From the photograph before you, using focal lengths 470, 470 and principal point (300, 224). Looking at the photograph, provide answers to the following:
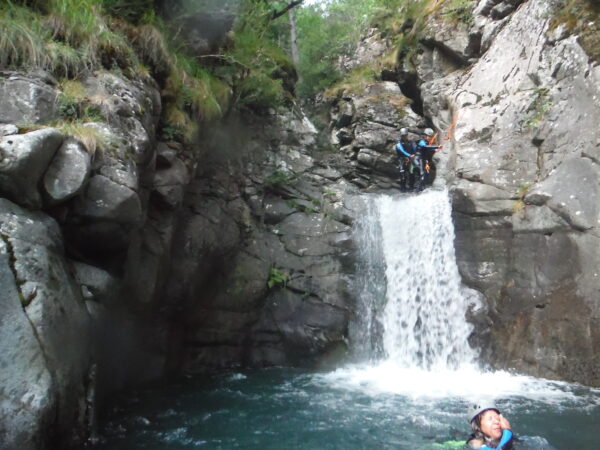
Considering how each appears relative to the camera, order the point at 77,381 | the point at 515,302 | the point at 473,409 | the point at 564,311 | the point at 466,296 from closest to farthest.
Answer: the point at 473,409, the point at 77,381, the point at 564,311, the point at 515,302, the point at 466,296

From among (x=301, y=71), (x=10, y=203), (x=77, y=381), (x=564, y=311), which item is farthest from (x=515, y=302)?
(x=301, y=71)

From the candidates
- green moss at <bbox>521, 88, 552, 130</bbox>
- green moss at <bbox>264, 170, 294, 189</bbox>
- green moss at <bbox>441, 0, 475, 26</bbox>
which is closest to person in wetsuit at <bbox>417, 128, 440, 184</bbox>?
green moss at <bbox>521, 88, 552, 130</bbox>

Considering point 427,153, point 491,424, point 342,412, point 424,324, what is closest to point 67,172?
point 342,412

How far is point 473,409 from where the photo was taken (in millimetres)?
4535

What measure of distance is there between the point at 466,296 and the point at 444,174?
4.76 metres

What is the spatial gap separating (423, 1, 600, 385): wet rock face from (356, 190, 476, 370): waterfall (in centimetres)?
50

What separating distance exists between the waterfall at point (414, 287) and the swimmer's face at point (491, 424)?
219 inches

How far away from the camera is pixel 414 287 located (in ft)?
35.2

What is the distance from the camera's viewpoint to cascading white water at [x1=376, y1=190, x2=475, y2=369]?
32.1ft

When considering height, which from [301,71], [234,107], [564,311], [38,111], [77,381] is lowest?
[77,381]

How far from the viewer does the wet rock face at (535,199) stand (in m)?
8.38

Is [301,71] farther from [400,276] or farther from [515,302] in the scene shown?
[515,302]

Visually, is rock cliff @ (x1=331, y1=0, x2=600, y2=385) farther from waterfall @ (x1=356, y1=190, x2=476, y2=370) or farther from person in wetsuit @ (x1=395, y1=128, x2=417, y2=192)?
person in wetsuit @ (x1=395, y1=128, x2=417, y2=192)

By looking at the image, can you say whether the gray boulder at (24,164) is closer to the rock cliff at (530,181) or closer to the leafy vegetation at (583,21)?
the rock cliff at (530,181)
